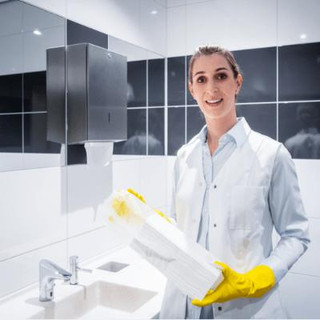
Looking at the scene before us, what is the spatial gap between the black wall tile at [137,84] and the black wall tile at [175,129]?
0.28 meters

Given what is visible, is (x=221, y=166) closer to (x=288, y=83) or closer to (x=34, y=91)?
(x=34, y=91)

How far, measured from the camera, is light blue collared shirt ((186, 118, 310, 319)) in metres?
1.24

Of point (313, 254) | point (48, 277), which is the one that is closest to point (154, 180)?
point (313, 254)

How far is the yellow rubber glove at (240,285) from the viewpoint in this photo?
3.52 ft

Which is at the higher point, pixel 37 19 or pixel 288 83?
pixel 37 19

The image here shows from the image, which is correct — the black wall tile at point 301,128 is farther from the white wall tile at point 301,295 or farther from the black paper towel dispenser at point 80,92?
the black paper towel dispenser at point 80,92

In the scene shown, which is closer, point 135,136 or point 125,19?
point 125,19

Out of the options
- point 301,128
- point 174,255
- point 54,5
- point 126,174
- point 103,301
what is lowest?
point 103,301

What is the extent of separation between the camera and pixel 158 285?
167cm

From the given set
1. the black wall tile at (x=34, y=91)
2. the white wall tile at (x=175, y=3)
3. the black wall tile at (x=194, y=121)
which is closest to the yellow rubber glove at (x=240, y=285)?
the black wall tile at (x=34, y=91)

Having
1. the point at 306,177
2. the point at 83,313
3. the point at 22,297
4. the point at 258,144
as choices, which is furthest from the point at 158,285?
the point at 306,177

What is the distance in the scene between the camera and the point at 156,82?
2.53m

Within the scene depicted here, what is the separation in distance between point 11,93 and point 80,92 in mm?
324

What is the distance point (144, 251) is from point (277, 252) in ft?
1.48
